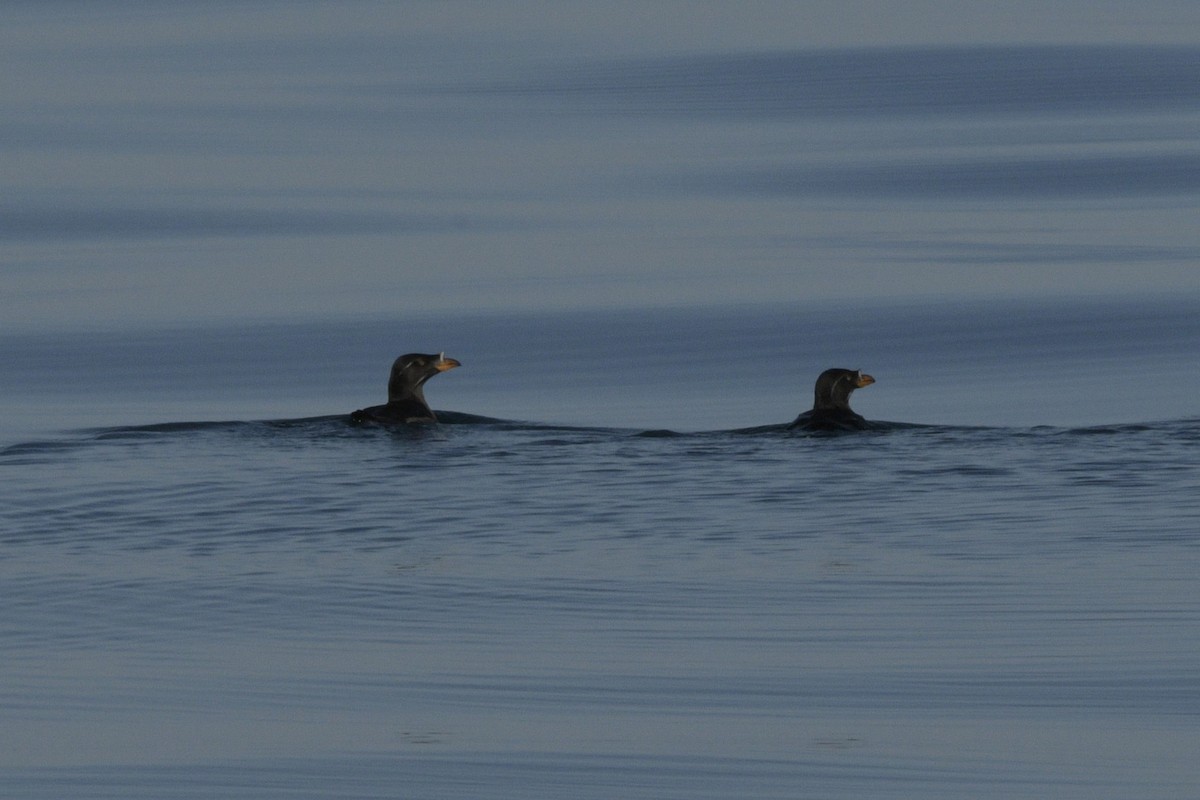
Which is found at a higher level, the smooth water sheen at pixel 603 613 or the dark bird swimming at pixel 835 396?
the dark bird swimming at pixel 835 396

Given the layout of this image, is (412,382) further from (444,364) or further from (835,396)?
(835,396)

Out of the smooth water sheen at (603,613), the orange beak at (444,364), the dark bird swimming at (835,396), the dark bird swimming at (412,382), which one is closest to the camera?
the smooth water sheen at (603,613)

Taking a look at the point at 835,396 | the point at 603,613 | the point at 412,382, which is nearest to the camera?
the point at 603,613

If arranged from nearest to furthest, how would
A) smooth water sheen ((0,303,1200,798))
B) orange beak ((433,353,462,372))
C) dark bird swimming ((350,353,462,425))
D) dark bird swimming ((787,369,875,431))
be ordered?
1. smooth water sheen ((0,303,1200,798))
2. dark bird swimming ((787,369,875,431))
3. dark bird swimming ((350,353,462,425))
4. orange beak ((433,353,462,372))

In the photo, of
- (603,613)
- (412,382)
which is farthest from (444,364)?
(603,613)

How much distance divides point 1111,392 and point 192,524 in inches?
364

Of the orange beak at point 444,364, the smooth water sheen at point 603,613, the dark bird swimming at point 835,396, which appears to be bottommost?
the smooth water sheen at point 603,613

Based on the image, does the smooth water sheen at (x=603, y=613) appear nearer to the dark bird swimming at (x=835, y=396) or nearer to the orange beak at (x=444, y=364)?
the dark bird swimming at (x=835, y=396)

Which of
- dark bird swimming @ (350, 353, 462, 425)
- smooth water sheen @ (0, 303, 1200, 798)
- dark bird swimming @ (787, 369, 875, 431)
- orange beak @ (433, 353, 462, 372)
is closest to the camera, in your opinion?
smooth water sheen @ (0, 303, 1200, 798)

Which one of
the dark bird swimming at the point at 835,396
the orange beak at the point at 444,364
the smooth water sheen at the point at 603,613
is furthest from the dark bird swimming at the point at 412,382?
the dark bird swimming at the point at 835,396

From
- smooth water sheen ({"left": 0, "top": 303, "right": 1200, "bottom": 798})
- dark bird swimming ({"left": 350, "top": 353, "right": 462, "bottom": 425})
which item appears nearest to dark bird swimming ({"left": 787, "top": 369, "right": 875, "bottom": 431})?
smooth water sheen ({"left": 0, "top": 303, "right": 1200, "bottom": 798})

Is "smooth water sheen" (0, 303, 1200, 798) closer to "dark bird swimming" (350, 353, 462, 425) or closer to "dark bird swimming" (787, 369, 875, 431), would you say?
"dark bird swimming" (787, 369, 875, 431)

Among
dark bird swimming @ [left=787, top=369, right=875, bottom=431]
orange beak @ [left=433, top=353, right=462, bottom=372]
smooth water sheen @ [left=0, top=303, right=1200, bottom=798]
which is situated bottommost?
smooth water sheen @ [left=0, top=303, right=1200, bottom=798]

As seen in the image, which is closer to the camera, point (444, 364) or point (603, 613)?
point (603, 613)
